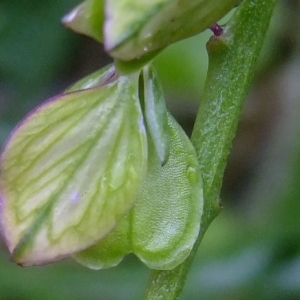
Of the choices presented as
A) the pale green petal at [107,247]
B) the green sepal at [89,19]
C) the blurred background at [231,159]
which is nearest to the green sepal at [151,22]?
the green sepal at [89,19]

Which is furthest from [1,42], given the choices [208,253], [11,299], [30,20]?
[208,253]

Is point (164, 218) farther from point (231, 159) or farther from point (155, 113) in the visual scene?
point (231, 159)

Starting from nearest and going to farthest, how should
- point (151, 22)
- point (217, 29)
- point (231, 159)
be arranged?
point (151, 22) < point (217, 29) < point (231, 159)

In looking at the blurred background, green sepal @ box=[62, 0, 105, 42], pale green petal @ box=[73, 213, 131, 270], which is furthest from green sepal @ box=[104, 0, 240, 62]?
the blurred background

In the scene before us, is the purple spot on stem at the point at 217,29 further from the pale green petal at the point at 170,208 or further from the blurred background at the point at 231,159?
the blurred background at the point at 231,159

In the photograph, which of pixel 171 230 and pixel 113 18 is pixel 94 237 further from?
pixel 113 18

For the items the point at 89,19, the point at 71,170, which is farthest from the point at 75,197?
the point at 89,19
